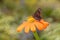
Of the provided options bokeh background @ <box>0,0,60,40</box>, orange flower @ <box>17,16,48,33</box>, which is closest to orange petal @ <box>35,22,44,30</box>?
orange flower @ <box>17,16,48,33</box>

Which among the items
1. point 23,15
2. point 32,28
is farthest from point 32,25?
point 23,15

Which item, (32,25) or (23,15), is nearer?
(32,25)

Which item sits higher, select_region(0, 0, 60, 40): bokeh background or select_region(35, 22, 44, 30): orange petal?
select_region(0, 0, 60, 40): bokeh background

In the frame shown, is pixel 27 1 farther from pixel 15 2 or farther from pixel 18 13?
pixel 18 13

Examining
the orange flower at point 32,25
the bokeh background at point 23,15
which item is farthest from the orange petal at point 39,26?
the bokeh background at point 23,15

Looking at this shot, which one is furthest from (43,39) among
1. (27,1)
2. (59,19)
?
(27,1)

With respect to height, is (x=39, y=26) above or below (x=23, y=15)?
below

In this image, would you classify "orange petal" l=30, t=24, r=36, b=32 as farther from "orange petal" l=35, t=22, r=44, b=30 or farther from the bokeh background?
the bokeh background

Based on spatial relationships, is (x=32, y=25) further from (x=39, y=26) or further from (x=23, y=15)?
(x=23, y=15)

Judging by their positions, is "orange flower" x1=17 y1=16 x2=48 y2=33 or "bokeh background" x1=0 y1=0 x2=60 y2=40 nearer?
"orange flower" x1=17 y1=16 x2=48 y2=33
